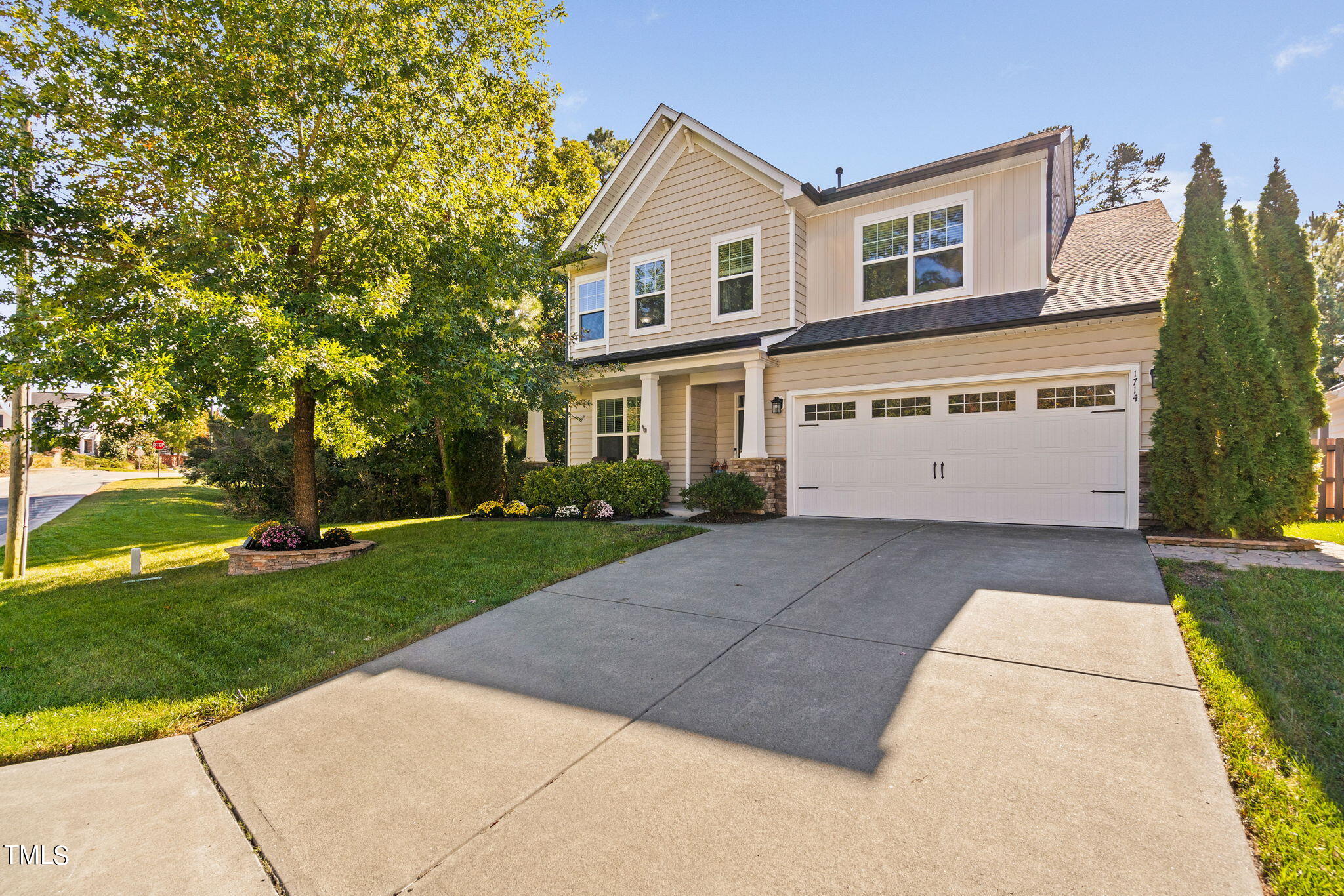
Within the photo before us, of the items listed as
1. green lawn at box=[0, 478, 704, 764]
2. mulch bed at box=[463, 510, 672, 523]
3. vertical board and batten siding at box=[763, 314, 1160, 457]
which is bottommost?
green lawn at box=[0, 478, 704, 764]

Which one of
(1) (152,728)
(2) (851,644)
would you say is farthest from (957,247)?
(1) (152,728)

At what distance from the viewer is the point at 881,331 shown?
971 cm

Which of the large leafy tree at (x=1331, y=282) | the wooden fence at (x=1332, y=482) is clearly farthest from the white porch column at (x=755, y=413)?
the large leafy tree at (x=1331, y=282)

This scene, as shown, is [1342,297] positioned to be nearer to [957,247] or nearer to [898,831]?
[957,247]

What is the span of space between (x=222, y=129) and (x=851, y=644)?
28.0 feet

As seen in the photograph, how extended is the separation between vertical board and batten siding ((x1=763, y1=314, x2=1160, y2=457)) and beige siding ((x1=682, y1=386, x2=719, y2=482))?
197 cm

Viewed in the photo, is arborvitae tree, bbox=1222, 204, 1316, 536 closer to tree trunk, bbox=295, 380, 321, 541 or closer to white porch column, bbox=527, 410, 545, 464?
tree trunk, bbox=295, 380, 321, 541

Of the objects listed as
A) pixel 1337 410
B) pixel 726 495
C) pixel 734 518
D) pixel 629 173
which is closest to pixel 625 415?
pixel 726 495

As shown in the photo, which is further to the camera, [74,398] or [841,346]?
[841,346]

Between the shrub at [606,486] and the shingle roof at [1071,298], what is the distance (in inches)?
127

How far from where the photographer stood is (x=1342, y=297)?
19812 mm

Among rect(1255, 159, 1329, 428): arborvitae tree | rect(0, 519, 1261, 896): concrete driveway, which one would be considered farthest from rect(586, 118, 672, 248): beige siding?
rect(0, 519, 1261, 896): concrete driveway

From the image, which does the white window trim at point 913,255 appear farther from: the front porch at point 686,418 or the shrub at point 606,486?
the shrub at point 606,486

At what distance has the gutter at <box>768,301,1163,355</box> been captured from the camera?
7832mm
